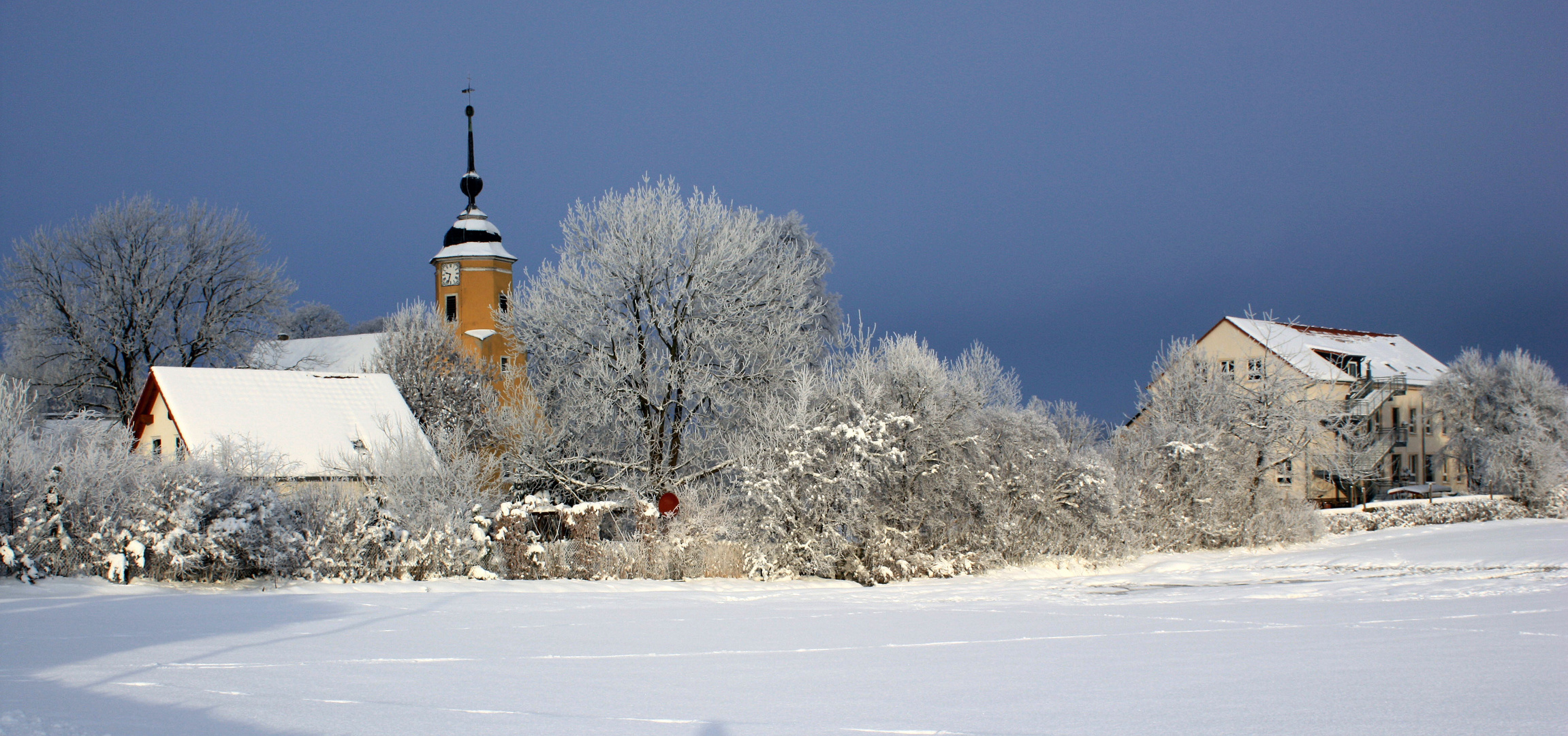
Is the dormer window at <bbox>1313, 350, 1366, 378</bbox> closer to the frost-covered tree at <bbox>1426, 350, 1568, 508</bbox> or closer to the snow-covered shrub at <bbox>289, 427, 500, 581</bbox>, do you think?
the frost-covered tree at <bbox>1426, 350, 1568, 508</bbox>

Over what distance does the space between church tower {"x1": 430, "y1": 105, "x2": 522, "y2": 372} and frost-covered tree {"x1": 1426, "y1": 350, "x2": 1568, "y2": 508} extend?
40663 mm

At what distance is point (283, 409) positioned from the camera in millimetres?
24375

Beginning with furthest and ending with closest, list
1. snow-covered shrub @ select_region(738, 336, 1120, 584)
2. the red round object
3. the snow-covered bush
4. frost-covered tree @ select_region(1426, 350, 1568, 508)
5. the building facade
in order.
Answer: the building facade < frost-covered tree @ select_region(1426, 350, 1568, 508) < the red round object < snow-covered shrub @ select_region(738, 336, 1120, 584) < the snow-covered bush

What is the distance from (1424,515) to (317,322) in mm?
58992

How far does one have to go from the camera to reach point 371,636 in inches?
371

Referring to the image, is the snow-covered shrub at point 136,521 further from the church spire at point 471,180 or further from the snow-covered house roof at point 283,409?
the church spire at point 471,180

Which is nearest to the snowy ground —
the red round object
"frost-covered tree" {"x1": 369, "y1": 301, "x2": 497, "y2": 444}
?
the red round object

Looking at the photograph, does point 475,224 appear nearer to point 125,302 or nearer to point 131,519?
point 125,302

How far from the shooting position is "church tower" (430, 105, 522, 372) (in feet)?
151

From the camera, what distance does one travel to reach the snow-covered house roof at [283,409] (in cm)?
2295

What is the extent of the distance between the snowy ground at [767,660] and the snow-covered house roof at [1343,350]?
96.9 feet

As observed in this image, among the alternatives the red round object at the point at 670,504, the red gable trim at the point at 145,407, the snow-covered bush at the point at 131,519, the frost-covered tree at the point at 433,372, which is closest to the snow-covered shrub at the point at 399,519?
the snow-covered bush at the point at 131,519

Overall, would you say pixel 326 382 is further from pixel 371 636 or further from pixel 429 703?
pixel 429 703

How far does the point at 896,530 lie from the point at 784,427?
270 cm
